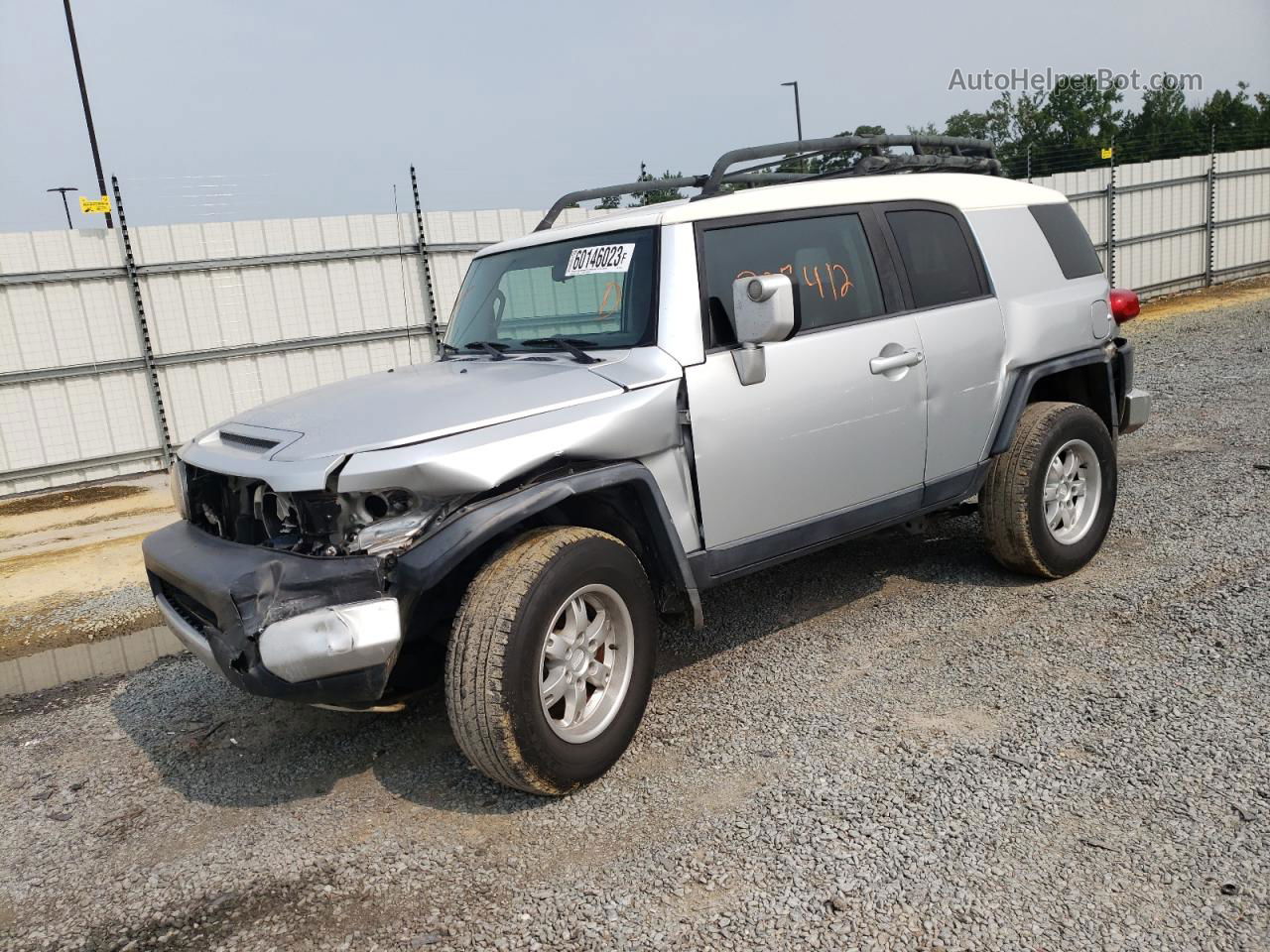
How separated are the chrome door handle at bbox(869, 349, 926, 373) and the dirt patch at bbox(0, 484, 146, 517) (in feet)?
29.6

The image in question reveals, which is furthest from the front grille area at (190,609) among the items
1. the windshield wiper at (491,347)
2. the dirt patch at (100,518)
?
the dirt patch at (100,518)

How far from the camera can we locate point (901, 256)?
4.34 meters

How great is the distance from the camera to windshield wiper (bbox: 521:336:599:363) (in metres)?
3.65

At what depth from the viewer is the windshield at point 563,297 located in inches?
146

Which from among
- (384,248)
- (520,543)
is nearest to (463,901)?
(520,543)

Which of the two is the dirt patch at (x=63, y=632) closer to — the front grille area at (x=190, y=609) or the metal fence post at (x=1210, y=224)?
the front grille area at (x=190, y=609)

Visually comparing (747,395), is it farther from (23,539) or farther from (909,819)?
(23,539)

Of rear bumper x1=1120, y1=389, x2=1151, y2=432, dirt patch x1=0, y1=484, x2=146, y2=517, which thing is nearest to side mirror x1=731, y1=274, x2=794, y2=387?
rear bumper x1=1120, y1=389, x2=1151, y2=432

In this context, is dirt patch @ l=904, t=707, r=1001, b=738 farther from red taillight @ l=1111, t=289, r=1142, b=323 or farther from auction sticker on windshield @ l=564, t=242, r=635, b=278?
red taillight @ l=1111, t=289, r=1142, b=323

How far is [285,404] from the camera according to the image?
3.75 meters

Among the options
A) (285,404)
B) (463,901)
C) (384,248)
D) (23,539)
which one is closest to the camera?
(463,901)

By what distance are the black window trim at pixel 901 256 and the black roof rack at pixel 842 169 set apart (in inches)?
12.8

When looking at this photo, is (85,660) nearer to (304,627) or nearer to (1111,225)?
(304,627)

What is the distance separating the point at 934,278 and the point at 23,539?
27.2ft
